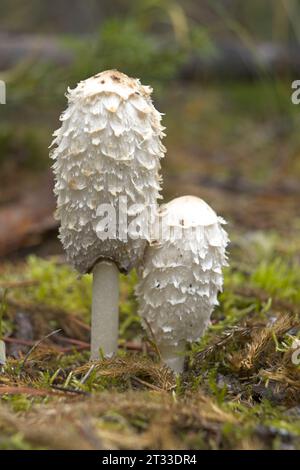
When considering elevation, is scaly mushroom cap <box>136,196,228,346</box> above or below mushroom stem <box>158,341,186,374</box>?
above

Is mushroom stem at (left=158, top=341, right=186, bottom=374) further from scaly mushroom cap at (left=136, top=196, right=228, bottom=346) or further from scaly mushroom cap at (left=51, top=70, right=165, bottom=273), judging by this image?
scaly mushroom cap at (left=51, top=70, right=165, bottom=273)

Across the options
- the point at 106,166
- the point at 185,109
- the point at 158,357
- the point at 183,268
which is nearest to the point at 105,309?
the point at 158,357

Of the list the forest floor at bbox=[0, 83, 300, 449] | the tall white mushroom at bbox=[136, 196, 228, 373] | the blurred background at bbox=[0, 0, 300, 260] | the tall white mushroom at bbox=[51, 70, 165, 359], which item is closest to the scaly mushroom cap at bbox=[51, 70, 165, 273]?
the tall white mushroom at bbox=[51, 70, 165, 359]

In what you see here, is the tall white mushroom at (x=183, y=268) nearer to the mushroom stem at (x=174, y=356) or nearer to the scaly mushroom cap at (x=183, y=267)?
the scaly mushroom cap at (x=183, y=267)

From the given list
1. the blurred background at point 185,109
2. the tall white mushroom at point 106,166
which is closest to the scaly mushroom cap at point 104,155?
the tall white mushroom at point 106,166

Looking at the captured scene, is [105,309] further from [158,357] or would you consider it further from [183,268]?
[183,268]

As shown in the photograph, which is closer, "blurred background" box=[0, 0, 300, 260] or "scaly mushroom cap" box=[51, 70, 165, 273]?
"scaly mushroom cap" box=[51, 70, 165, 273]

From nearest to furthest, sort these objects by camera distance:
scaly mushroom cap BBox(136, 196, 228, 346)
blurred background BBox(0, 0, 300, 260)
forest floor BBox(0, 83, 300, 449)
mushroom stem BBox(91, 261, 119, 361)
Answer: forest floor BBox(0, 83, 300, 449), scaly mushroom cap BBox(136, 196, 228, 346), mushroom stem BBox(91, 261, 119, 361), blurred background BBox(0, 0, 300, 260)

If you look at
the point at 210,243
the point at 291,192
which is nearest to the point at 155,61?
the point at 291,192
